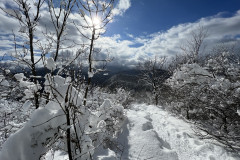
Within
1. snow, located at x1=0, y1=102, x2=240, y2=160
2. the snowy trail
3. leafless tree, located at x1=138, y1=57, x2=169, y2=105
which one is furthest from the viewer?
leafless tree, located at x1=138, y1=57, x2=169, y2=105

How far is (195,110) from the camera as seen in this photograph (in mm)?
10508

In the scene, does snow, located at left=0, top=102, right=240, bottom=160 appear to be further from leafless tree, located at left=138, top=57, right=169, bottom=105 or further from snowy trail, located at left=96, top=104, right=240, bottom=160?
leafless tree, located at left=138, top=57, right=169, bottom=105

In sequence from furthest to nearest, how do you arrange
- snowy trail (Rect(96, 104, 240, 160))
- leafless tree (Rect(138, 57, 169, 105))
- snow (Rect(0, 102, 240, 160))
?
leafless tree (Rect(138, 57, 169, 105)) < snowy trail (Rect(96, 104, 240, 160)) < snow (Rect(0, 102, 240, 160))

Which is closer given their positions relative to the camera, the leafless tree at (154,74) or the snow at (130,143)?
the snow at (130,143)

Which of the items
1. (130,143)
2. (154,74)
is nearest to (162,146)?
(130,143)

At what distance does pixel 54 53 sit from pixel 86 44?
3.35 ft

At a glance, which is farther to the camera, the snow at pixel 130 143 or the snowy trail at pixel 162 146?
the snowy trail at pixel 162 146

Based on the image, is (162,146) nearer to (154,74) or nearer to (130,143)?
(130,143)

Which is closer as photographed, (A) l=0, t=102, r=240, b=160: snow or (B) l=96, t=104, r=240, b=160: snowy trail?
(A) l=0, t=102, r=240, b=160: snow

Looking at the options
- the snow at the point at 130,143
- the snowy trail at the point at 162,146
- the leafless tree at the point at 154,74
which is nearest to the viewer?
the snow at the point at 130,143

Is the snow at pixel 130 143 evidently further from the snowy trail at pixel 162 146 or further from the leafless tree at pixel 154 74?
the leafless tree at pixel 154 74

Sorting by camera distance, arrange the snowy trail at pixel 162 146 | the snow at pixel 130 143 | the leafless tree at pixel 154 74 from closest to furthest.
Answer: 1. the snow at pixel 130 143
2. the snowy trail at pixel 162 146
3. the leafless tree at pixel 154 74

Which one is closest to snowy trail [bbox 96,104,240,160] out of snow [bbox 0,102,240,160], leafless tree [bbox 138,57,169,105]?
snow [bbox 0,102,240,160]

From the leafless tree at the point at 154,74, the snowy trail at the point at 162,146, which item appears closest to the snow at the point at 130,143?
the snowy trail at the point at 162,146
